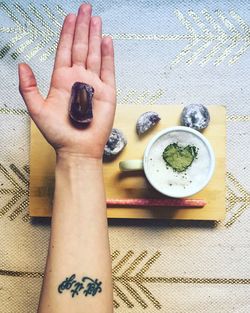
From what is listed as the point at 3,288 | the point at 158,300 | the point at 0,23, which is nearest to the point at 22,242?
the point at 3,288

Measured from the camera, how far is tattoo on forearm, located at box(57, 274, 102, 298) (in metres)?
0.59

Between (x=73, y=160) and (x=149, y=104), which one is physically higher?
(x=149, y=104)

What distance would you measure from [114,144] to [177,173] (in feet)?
0.28

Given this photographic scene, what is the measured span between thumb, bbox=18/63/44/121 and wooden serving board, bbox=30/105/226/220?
10cm

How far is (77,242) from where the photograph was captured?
0.59 meters

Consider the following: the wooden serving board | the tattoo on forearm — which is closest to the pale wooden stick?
the wooden serving board

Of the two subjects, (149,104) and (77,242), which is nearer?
(77,242)

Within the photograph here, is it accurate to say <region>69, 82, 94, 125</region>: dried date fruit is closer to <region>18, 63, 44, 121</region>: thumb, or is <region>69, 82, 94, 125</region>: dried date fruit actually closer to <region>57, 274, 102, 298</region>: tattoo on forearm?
<region>18, 63, 44, 121</region>: thumb

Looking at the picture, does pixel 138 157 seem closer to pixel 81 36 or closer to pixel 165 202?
pixel 165 202

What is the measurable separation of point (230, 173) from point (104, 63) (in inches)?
8.9

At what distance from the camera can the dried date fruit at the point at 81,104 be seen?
576 millimetres

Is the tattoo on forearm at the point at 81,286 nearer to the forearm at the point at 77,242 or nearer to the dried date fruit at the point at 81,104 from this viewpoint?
the forearm at the point at 77,242

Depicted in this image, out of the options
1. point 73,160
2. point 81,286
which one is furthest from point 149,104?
point 81,286

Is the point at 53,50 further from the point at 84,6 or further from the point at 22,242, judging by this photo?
the point at 22,242
